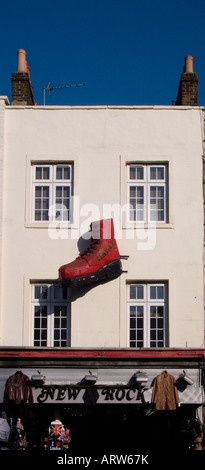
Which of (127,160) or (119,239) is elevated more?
(127,160)

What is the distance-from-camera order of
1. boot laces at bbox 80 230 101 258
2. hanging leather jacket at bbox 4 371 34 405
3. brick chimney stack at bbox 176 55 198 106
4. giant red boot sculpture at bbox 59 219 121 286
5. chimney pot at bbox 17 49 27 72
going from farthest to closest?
1. chimney pot at bbox 17 49 27 72
2. brick chimney stack at bbox 176 55 198 106
3. boot laces at bbox 80 230 101 258
4. giant red boot sculpture at bbox 59 219 121 286
5. hanging leather jacket at bbox 4 371 34 405

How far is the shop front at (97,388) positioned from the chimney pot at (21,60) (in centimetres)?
761

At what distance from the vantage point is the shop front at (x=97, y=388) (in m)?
24.0

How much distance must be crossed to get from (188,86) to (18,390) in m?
8.95

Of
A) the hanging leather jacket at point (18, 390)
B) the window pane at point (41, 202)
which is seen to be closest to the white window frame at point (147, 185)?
the window pane at point (41, 202)

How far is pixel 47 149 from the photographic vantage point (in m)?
25.5

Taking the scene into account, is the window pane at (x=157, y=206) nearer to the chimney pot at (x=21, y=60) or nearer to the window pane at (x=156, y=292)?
the window pane at (x=156, y=292)

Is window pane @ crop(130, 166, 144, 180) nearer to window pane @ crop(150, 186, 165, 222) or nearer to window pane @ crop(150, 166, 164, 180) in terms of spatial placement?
window pane @ crop(150, 166, 164, 180)

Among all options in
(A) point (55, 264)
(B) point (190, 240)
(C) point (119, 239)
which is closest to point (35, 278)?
(A) point (55, 264)

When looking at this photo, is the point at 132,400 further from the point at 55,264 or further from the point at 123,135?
the point at 123,135

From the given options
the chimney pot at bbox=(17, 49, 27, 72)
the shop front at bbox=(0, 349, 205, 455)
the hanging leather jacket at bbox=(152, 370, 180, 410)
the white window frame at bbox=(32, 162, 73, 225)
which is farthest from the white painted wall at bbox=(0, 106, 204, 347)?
the chimney pot at bbox=(17, 49, 27, 72)

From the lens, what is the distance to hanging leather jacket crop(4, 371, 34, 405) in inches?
942

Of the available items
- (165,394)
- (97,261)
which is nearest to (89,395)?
(165,394)

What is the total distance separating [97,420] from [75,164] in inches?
249
